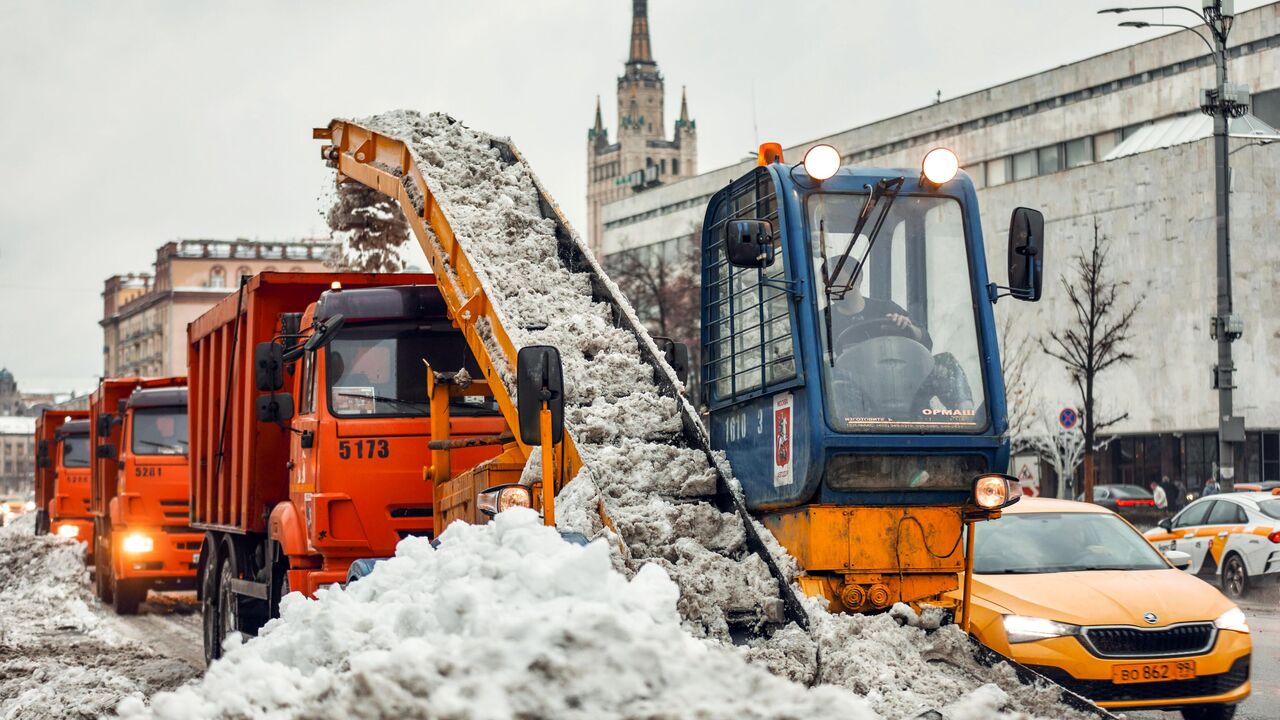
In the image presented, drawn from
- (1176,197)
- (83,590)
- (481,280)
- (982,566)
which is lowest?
(83,590)

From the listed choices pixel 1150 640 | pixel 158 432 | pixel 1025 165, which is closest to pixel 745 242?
pixel 1150 640

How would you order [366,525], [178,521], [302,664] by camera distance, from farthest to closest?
[178,521] < [366,525] < [302,664]

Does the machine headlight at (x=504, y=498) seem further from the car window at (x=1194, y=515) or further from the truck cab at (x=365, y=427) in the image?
the car window at (x=1194, y=515)

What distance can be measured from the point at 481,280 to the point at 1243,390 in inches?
1870

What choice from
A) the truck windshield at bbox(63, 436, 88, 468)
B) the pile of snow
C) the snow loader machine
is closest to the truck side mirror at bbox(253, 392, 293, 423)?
the pile of snow

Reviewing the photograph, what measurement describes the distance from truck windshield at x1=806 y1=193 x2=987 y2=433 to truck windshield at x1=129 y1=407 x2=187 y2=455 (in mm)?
14271

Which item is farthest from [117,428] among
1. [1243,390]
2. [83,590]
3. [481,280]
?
[1243,390]

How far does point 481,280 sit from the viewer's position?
10.2 m

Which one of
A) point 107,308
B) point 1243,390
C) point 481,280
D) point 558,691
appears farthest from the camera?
point 107,308

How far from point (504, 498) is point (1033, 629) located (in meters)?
3.24

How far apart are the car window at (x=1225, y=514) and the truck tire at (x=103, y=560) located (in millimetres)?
14671

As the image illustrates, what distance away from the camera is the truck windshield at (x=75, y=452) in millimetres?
28922

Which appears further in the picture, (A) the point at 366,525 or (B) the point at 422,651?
(A) the point at 366,525

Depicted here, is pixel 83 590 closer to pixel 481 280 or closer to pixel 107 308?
pixel 481 280
